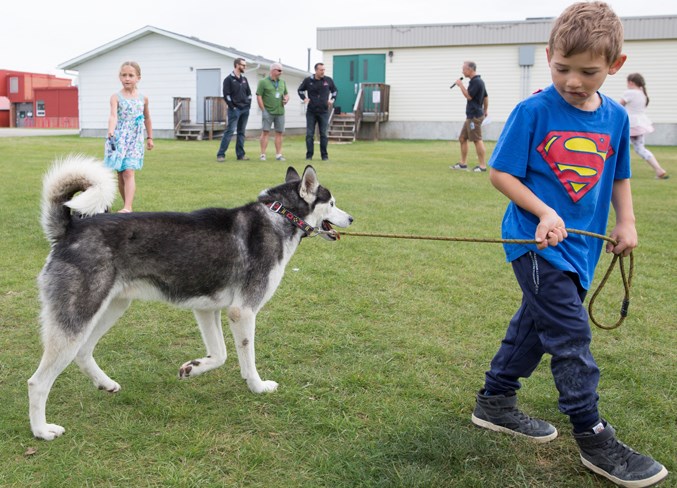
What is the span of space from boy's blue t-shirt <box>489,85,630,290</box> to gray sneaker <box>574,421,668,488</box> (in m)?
0.66

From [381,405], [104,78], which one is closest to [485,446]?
[381,405]

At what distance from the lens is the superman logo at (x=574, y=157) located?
2.63 meters

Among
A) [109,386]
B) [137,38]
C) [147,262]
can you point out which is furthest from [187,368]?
[137,38]

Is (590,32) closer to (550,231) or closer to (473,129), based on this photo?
(550,231)

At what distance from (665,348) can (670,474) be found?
1.65 meters

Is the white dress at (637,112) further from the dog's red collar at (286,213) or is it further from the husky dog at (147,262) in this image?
the dog's red collar at (286,213)

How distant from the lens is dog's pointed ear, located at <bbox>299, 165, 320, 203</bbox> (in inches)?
151

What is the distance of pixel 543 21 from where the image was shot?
2720 centimetres

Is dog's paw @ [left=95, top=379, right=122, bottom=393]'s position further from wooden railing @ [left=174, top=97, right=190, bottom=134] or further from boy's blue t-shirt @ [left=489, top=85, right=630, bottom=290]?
wooden railing @ [left=174, top=97, right=190, bottom=134]

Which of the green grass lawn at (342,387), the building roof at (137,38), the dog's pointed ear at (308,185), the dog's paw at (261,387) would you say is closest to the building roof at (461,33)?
the building roof at (137,38)

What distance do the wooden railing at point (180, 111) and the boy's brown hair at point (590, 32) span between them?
26401 millimetres

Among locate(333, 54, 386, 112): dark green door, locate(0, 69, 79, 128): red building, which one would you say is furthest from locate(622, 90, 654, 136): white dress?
locate(0, 69, 79, 128): red building

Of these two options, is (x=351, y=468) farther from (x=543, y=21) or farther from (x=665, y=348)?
(x=543, y=21)

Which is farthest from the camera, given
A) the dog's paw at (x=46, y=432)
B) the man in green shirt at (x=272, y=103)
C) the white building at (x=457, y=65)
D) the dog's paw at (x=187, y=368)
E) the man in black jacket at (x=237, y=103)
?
the white building at (x=457, y=65)
